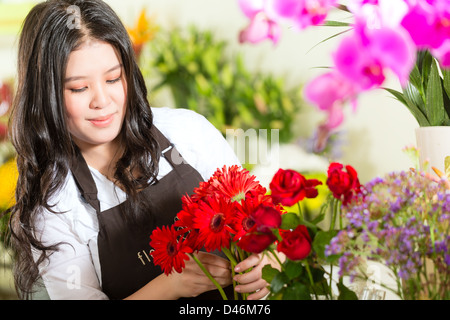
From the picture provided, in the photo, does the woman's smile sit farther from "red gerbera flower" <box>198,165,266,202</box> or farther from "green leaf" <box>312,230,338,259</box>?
"green leaf" <box>312,230,338,259</box>

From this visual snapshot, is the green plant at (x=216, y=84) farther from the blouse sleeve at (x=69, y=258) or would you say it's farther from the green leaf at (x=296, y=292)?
the green leaf at (x=296, y=292)

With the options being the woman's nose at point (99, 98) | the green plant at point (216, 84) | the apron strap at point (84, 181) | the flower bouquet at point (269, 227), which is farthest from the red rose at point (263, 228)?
the green plant at point (216, 84)

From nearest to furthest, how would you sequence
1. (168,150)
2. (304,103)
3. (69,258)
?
(69,258), (168,150), (304,103)

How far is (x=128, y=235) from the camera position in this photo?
102 cm

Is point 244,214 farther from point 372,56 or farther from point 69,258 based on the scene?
point 69,258

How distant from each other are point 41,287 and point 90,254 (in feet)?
0.50

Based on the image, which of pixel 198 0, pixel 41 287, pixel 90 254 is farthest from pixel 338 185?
pixel 198 0

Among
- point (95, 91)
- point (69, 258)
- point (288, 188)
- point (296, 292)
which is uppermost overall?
point (95, 91)

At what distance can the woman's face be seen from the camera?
0.90 meters

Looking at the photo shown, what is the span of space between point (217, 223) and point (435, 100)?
0.38 meters

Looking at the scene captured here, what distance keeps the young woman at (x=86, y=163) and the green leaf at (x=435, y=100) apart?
491mm

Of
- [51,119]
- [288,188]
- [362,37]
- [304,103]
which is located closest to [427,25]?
[362,37]

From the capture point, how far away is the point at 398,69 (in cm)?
35

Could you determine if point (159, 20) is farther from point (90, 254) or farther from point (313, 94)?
point (313, 94)
